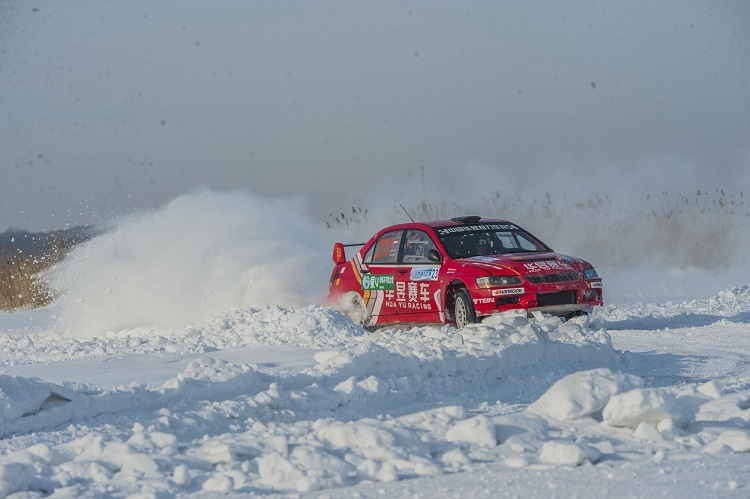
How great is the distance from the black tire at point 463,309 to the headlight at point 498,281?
266 mm

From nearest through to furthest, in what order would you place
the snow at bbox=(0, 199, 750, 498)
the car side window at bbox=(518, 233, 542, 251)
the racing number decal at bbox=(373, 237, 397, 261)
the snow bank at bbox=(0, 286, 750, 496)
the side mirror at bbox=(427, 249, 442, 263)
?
the snow at bbox=(0, 199, 750, 498)
the snow bank at bbox=(0, 286, 750, 496)
the side mirror at bbox=(427, 249, 442, 263)
the car side window at bbox=(518, 233, 542, 251)
the racing number decal at bbox=(373, 237, 397, 261)

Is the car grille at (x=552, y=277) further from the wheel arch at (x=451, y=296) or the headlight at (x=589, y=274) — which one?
the wheel arch at (x=451, y=296)

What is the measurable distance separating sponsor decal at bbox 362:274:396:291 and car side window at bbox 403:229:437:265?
0.98 ft

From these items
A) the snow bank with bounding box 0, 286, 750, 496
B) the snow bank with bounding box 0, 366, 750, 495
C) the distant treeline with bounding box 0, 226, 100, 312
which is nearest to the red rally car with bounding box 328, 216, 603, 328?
the snow bank with bounding box 0, 286, 750, 496

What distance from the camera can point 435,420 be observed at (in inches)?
271

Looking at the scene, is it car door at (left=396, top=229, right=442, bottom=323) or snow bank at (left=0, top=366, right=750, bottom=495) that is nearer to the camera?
snow bank at (left=0, top=366, right=750, bottom=495)

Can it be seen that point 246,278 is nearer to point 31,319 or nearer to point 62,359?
point 31,319

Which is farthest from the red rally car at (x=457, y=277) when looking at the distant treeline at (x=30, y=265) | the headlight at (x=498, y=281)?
the distant treeline at (x=30, y=265)

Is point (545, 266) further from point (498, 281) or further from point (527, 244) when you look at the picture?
point (527, 244)

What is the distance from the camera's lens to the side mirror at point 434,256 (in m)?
13.6

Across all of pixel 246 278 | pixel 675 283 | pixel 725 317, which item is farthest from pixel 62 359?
pixel 675 283

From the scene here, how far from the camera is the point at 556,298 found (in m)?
13.0

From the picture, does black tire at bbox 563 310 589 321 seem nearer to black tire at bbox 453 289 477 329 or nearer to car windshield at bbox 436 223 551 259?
car windshield at bbox 436 223 551 259

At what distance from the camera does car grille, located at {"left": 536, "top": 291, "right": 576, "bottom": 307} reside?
42.5ft
